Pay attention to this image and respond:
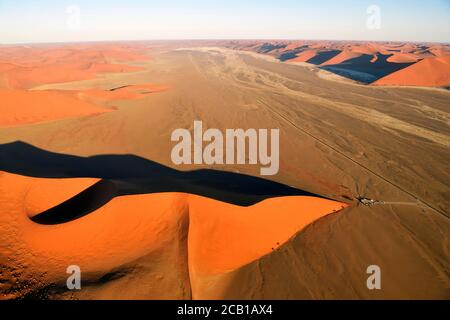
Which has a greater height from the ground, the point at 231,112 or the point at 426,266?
the point at 231,112

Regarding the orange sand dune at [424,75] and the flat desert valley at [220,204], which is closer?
the flat desert valley at [220,204]

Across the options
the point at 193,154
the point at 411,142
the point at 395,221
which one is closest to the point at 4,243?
the point at 193,154

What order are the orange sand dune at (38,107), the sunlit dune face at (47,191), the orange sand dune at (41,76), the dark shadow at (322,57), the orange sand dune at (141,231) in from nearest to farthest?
the orange sand dune at (141,231) < the sunlit dune face at (47,191) < the orange sand dune at (38,107) < the orange sand dune at (41,76) < the dark shadow at (322,57)

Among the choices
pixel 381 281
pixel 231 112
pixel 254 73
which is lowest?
pixel 381 281

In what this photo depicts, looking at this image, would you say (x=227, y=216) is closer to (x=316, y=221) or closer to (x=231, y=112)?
(x=316, y=221)

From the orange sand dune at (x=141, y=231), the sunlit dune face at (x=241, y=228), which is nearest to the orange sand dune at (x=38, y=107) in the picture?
the orange sand dune at (x=141, y=231)

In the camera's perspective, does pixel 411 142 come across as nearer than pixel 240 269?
No

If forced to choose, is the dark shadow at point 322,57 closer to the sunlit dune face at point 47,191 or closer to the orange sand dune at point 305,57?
the orange sand dune at point 305,57
